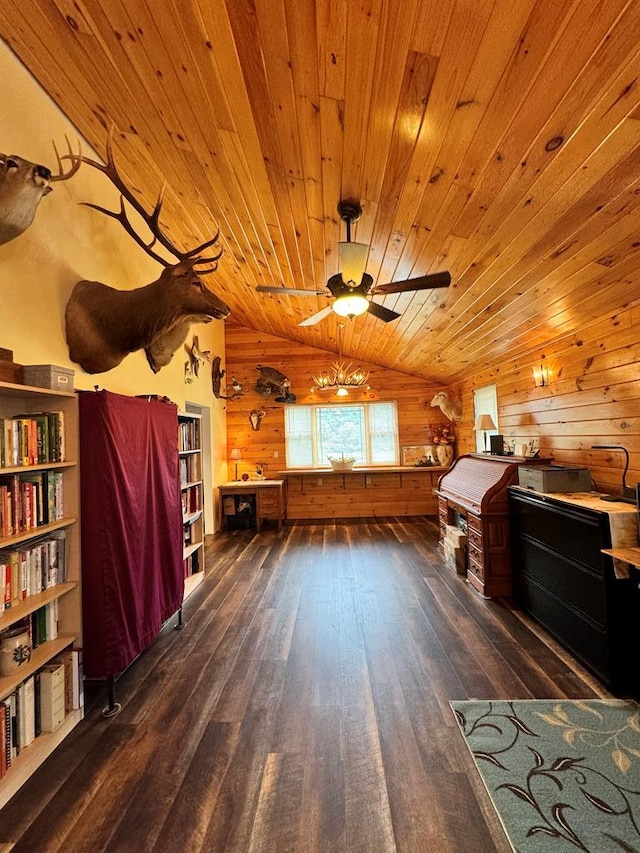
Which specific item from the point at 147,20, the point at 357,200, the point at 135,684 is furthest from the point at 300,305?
the point at 135,684

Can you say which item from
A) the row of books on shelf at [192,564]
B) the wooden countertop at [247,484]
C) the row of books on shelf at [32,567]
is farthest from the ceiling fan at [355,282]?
the wooden countertop at [247,484]

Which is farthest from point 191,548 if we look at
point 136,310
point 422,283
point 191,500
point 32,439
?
point 422,283

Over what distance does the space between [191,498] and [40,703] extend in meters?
1.99

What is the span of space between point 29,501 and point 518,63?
8.82 ft

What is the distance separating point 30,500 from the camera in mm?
1696

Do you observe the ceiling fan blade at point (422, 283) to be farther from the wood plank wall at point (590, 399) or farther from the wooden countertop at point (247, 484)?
the wooden countertop at point (247, 484)

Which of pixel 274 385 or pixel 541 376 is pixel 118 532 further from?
pixel 274 385

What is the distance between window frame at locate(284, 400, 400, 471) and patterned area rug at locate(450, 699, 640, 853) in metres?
4.71

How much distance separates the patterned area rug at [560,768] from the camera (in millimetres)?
1250

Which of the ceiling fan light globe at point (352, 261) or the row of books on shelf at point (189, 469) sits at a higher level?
the ceiling fan light globe at point (352, 261)

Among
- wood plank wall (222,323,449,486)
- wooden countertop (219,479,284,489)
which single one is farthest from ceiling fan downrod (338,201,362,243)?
wooden countertop (219,479,284,489)

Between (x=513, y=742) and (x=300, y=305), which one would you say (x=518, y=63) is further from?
(x=300, y=305)

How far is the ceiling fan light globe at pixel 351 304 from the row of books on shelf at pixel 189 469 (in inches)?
83.0

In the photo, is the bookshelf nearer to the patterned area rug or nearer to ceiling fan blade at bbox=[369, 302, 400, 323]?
ceiling fan blade at bbox=[369, 302, 400, 323]
